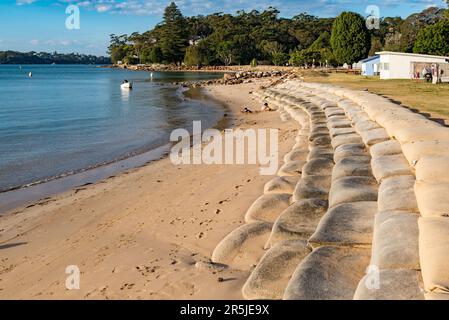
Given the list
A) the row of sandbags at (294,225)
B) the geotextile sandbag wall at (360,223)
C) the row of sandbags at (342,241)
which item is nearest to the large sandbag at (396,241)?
the geotextile sandbag wall at (360,223)

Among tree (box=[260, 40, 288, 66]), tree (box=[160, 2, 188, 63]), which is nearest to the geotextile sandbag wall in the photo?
tree (box=[260, 40, 288, 66])

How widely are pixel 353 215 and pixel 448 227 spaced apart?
60.0 inches

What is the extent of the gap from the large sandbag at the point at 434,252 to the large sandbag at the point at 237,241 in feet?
7.40

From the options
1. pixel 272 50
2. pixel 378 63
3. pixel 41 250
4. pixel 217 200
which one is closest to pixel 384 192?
pixel 217 200

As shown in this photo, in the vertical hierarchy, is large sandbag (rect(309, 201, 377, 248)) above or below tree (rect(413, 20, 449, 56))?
below

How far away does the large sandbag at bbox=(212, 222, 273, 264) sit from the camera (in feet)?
19.3

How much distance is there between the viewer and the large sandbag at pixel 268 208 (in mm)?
6969

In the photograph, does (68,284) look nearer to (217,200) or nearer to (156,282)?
(156,282)

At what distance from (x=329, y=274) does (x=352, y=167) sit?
3.57m

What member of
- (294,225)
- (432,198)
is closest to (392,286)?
(432,198)

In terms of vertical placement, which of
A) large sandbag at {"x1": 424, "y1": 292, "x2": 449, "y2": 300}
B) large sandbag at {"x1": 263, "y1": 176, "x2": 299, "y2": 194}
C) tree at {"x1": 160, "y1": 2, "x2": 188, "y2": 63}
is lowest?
large sandbag at {"x1": 263, "y1": 176, "x2": 299, "y2": 194}

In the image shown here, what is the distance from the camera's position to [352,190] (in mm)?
6422

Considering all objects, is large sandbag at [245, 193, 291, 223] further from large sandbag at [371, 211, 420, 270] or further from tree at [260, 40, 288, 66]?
tree at [260, 40, 288, 66]

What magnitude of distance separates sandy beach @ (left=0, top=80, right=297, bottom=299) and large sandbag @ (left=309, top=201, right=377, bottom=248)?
38.2 inches
